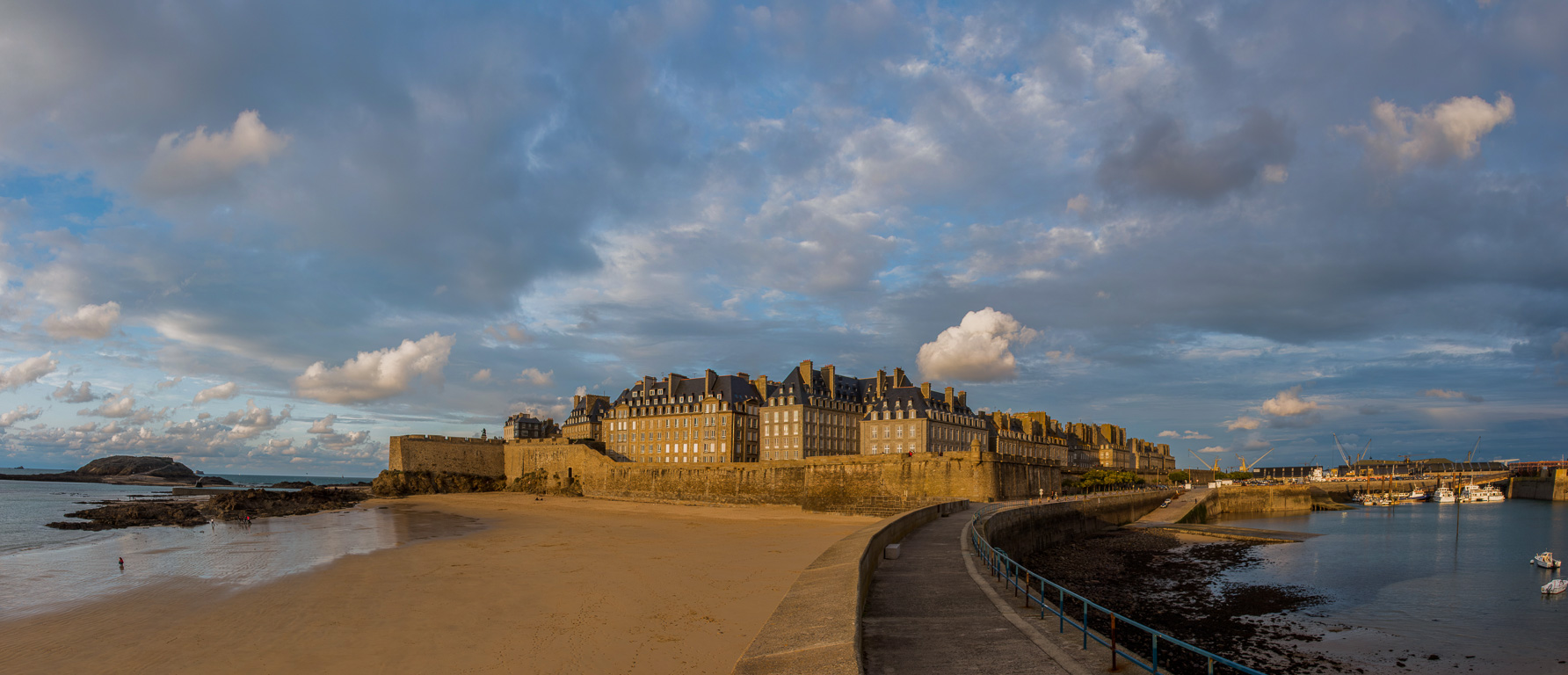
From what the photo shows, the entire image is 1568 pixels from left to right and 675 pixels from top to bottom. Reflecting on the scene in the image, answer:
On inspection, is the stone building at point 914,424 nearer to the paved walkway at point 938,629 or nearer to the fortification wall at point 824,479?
the fortification wall at point 824,479

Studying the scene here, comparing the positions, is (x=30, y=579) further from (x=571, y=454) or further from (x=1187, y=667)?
(x=571, y=454)

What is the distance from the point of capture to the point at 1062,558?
106 ft

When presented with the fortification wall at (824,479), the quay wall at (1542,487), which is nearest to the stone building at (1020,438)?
the fortification wall at (824,479)

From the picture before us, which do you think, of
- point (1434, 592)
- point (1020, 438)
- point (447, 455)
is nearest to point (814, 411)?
point (1020, 438)

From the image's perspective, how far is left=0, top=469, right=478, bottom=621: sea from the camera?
22.1m

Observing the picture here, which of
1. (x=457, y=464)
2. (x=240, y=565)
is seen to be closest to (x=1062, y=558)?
(x=240, y=565)

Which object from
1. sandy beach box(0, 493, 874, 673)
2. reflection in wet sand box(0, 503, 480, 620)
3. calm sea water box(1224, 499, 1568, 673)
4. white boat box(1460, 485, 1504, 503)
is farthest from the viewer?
white boat box(1460, 485, 1504, 503)

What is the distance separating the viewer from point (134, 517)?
145 ft

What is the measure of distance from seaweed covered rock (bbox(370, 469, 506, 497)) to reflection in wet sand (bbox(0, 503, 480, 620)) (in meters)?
31.6

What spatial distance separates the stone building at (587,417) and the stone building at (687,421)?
4.05 meters

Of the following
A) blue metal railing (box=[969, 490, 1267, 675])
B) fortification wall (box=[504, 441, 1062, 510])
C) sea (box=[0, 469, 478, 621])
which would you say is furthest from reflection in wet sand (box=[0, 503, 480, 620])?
blue metal railing (box=[969, 490, 1267, 675])

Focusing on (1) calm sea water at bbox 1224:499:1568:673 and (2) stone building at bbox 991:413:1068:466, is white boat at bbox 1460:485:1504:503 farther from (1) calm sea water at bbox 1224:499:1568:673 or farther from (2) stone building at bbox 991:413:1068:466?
(2) stone building at bbox 991:413:1068:466

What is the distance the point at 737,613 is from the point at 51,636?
15.1 m

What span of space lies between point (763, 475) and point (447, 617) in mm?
41648
